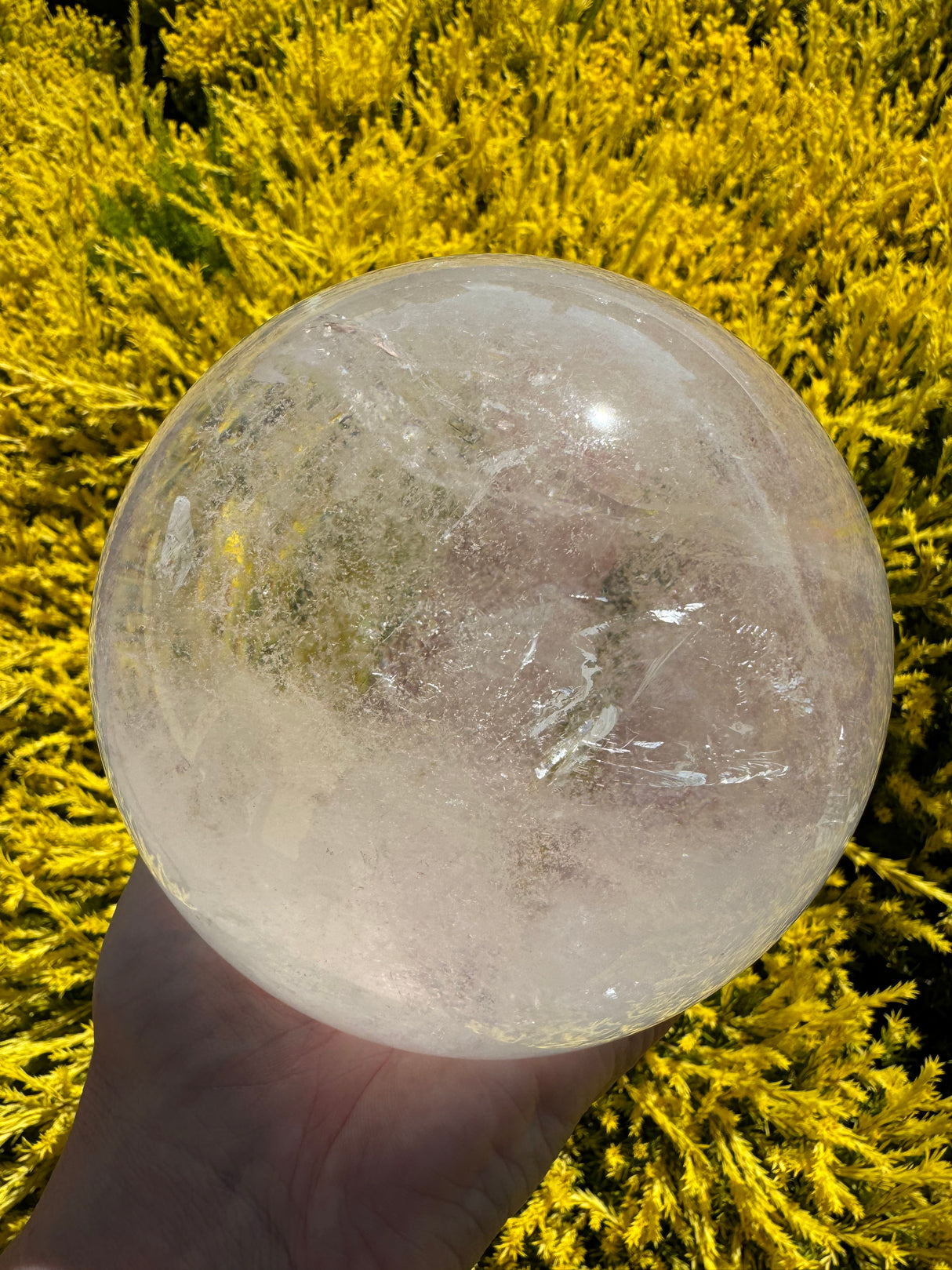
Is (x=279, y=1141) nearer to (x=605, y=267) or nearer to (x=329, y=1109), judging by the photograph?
(x=329, y=1109)

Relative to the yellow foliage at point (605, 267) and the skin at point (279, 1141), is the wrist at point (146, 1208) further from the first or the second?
the yellow foliage at point (605, 267)

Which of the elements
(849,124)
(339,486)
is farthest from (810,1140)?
(849,124)

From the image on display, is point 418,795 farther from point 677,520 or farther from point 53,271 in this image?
point 53,271

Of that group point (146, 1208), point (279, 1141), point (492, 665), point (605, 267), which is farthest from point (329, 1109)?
point (605, 267)

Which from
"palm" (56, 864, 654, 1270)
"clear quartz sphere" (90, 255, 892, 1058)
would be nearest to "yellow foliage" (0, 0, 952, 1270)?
"palm" (56, 864, 654, 1270)

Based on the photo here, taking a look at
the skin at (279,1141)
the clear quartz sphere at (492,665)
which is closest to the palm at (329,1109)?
the skin at (279,1141)

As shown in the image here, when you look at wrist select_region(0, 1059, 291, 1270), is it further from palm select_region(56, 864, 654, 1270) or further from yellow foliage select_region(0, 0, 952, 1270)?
yellow foliage select_region(0, 0, 952, 1270)

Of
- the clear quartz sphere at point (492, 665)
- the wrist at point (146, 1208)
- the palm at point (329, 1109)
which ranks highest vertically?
the clear quartz sphere at point (492, 665)
